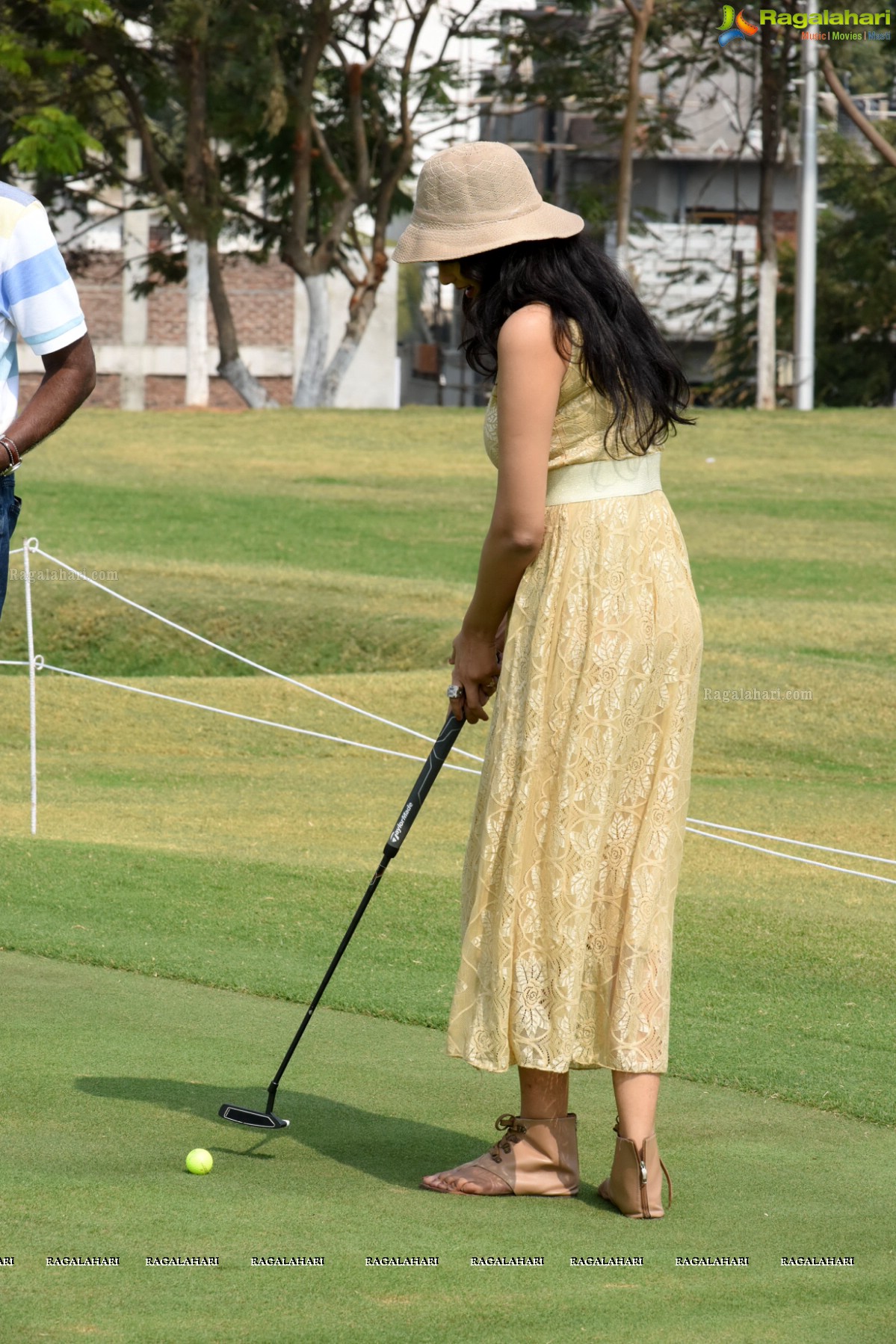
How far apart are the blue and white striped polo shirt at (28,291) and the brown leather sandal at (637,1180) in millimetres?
2040

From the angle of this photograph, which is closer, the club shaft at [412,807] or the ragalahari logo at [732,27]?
the club shaft at [412,807]

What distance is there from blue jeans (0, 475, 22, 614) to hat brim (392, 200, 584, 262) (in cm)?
114

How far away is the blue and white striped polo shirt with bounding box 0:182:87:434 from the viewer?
13.0 feet

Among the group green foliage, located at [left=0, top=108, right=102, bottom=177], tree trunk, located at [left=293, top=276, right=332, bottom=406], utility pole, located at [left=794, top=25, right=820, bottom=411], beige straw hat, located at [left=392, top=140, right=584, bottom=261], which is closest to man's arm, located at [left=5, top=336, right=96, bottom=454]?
beige straw hat, located at [left=392, top=140, right=584, bottom=261]

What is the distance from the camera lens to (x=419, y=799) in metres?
3.64

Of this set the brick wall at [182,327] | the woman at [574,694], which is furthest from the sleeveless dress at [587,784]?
the brick wall at [182,327]

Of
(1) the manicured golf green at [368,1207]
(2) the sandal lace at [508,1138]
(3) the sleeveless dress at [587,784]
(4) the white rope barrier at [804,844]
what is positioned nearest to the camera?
(1) the manicured golf green at [368,1207]

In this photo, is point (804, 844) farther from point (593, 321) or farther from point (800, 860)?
point (593, 321)

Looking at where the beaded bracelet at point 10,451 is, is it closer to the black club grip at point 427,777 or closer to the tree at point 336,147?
the black club grip at point 427,777

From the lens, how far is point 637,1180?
332 cm

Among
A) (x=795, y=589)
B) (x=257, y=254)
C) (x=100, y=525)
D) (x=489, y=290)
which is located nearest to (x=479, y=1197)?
(x=489, y=290)

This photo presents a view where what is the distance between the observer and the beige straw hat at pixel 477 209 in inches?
134

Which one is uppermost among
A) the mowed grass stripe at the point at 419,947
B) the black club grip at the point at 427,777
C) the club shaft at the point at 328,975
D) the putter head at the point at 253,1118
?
the black club grip at the point at 427,777

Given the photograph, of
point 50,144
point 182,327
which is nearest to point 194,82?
point 50,144
